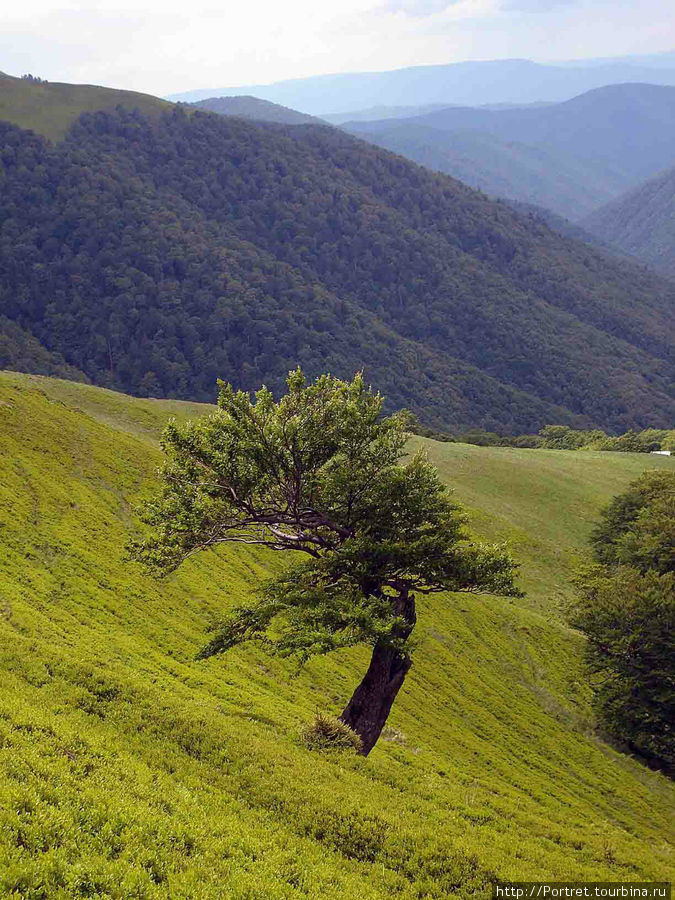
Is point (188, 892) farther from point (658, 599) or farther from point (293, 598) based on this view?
point (658, 599)

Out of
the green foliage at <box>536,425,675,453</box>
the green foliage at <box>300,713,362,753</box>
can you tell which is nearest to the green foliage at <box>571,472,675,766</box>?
the green foliage at <box>300,713,362,753</box>

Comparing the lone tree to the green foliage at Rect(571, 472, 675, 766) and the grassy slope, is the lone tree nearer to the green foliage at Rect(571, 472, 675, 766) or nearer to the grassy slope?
the grassy slope

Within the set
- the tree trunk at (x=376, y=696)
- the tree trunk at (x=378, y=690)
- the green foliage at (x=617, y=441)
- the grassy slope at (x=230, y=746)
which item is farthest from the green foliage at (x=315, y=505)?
the green foliage at (x=617, y=441)

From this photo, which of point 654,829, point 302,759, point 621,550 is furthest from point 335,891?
point 621,550

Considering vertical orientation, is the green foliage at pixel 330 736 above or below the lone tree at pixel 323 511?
below

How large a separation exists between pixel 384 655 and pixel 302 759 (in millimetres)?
4736

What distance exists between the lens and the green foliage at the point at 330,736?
20641 millimetres

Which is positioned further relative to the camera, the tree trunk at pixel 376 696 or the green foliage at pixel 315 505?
the tree trunk at pixel 376 696

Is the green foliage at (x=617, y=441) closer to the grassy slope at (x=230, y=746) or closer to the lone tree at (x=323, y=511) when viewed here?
the grassy slope at (x=230, y=746)

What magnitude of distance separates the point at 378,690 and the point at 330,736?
2354mm

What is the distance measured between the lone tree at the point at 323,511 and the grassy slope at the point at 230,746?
12.7ft

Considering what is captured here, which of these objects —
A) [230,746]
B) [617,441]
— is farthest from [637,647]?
[617,441]

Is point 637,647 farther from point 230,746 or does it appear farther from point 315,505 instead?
point 230,746

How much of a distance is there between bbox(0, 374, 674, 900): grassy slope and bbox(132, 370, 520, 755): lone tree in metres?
3.87
